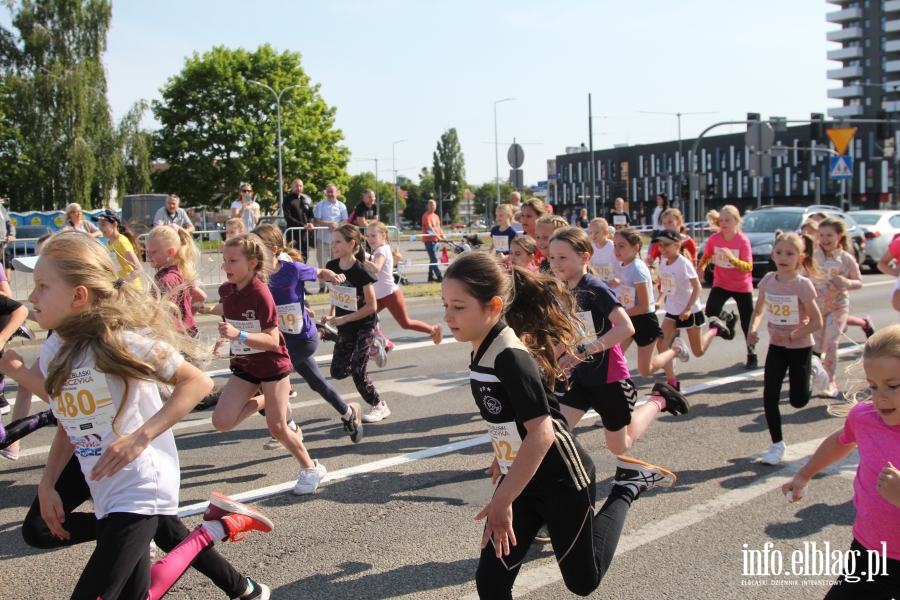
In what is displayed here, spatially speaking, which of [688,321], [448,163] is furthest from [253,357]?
[448,163]

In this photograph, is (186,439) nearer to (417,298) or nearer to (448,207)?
(417,298)

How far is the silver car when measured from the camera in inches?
868

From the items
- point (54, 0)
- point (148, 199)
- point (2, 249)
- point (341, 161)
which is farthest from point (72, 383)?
point (341, 161)

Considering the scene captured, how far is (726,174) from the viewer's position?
8669 cm

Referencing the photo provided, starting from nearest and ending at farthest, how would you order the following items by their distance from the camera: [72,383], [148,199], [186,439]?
1. [72,383]
2. [186,439]
3. [148,199]

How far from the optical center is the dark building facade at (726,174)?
73.4 metres

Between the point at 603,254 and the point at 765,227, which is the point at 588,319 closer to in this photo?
the point at 603,254

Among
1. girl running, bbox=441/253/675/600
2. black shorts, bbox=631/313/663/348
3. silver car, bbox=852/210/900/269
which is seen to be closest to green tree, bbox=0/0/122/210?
silver car, bbox=852/210/900/269

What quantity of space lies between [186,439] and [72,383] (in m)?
3.75

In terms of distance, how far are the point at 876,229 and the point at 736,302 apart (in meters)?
16.3

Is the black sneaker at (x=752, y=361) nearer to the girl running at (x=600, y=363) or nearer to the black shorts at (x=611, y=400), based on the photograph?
the girl running at (x=600, y=363)

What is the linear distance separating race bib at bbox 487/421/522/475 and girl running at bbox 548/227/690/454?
1.48m

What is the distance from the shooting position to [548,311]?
3.49m

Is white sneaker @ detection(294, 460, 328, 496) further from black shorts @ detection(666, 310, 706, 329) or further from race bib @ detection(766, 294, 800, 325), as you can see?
black shorts @ detection(666, 310, 706, 329)
